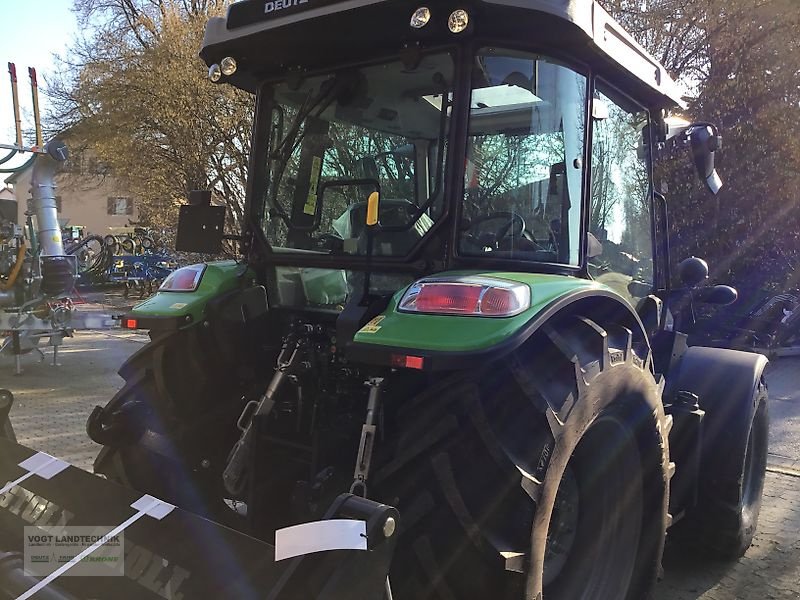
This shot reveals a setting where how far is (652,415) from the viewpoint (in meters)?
2.53

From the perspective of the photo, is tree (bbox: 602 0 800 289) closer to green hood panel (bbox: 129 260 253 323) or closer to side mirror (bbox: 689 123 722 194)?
side mirror (bbox: 689 123 722 194)

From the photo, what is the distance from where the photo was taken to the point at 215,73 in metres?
2.94

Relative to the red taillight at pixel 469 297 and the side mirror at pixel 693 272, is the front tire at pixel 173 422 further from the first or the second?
the side mirror at pixel 693 272

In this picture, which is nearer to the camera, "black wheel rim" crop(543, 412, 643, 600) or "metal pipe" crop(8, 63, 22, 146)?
"black wheel rim" crop(543, 412, 643, 600)

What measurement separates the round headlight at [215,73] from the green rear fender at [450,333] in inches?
60.1

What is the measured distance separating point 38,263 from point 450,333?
8.16 metres

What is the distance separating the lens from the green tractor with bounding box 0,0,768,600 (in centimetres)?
189

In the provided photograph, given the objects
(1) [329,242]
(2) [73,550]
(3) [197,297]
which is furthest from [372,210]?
(2) [73,550]

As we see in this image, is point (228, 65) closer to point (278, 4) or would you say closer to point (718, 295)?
point (278, 4)

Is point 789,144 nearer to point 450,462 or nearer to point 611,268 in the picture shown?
point 611,268

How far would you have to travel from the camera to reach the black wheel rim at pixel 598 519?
2.44m

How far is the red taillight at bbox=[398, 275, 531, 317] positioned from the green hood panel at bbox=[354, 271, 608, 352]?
0.07 ft

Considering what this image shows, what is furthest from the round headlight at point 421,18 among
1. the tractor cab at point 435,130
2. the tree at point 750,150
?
the tree at point 750,150

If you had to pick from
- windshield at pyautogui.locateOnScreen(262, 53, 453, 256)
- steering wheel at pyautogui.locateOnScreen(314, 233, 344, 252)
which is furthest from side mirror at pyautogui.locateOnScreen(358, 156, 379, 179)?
steering wheel at pyautogui.locateOnScreen(314, 233, 344, 252)
